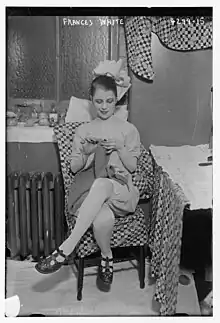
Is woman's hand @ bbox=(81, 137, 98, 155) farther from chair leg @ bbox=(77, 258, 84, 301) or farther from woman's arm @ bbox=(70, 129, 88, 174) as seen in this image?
chair leg @ bbox=(77, 258, 84, 301)

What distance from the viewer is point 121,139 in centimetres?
123

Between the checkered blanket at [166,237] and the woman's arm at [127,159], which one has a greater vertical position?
the woman's arm at [127,159]

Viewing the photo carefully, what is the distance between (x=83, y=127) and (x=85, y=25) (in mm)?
242

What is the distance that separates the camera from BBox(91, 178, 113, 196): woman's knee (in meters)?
1.22

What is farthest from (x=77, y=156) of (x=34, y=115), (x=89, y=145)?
(x=34, y=115)

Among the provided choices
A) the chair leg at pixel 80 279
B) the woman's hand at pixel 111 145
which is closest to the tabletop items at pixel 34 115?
the woman's hand at pixel 111 145

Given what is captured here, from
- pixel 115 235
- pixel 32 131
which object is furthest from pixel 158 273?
pixel 32 131

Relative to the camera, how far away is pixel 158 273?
1.25 m

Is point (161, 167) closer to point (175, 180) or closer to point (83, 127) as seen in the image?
point (175, 180)

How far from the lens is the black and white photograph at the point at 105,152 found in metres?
1.20

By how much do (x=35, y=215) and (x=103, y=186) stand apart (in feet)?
0.64

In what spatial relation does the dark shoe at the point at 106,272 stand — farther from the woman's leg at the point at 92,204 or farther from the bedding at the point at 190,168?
the bedding at the point at 190,168

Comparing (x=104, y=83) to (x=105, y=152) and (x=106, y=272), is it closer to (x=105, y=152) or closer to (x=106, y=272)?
(x=105, y=152)

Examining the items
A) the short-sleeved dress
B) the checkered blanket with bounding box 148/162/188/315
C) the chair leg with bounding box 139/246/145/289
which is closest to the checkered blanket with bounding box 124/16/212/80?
the short-sleeved dress
